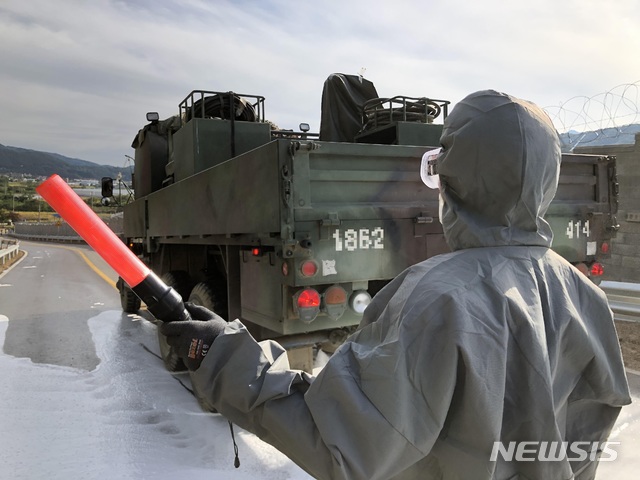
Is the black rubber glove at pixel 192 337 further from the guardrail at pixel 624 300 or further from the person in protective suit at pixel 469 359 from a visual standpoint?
the guardrail at pixel 624 300

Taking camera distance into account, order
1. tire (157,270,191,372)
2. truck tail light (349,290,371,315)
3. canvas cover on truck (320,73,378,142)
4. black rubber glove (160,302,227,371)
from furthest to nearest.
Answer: canvas cover on truck (320,73,378,142), tire (157,270,191,372), truck tail light (349,290,371,315), black rubber glove (160,302,227,371)

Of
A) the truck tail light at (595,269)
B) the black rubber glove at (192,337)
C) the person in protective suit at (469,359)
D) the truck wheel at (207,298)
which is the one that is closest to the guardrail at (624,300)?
the truck tail light at (595,269)

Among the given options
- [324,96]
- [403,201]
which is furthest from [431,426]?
[324,96]

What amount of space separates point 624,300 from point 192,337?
6448mm

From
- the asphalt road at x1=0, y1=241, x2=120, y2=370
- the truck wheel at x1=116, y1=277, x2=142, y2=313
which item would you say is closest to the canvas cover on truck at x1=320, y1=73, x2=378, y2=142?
the asphalt road at x1=0, y1=241, x2=120, y2=370

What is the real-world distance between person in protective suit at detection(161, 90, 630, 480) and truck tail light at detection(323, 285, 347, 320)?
1.96 m

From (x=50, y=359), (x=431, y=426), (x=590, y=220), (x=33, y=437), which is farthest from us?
(x=50, y=359)

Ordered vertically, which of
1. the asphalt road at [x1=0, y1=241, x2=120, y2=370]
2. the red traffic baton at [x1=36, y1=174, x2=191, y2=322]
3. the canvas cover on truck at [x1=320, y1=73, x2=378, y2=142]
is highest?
A: the canvas cover on truck at [x1=320, y1=73, x2=378, y2=142]

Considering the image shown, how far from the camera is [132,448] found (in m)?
3.44

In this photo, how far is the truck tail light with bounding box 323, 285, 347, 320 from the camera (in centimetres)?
328

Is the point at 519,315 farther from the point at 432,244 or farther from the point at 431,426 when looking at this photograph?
the point at 432,244

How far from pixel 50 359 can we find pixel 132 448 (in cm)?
290

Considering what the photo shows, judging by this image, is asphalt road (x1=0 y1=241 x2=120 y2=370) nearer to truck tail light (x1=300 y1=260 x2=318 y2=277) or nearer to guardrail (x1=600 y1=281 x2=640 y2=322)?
truck tail light (x1=300 y1=260 x2=318 y2=277)

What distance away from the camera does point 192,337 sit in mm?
1338
